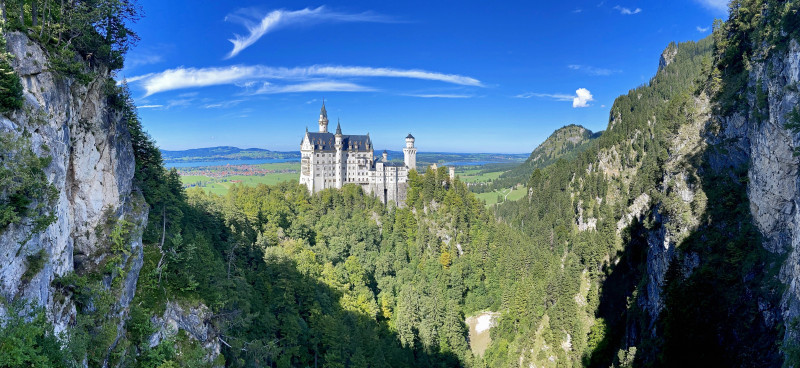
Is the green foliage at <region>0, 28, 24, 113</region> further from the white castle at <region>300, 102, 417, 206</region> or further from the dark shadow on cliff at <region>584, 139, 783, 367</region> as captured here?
the white castle at <region>300, 102, 417, 206</region>

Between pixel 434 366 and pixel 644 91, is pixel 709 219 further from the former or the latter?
pixel 644 91

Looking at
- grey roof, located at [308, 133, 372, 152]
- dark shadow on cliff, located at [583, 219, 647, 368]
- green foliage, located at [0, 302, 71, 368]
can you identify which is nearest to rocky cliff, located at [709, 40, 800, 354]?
dark shadow on cliff, located at [583, 219, 647, 368]

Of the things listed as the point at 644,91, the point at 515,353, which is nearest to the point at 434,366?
the point at 515,353

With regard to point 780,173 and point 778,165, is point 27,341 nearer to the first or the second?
point 780,173

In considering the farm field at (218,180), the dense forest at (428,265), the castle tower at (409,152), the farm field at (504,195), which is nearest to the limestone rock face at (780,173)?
the dense forest at (428,265)

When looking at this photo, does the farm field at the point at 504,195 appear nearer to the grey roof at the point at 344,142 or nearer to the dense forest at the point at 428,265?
the dense forest at the point at 428,265

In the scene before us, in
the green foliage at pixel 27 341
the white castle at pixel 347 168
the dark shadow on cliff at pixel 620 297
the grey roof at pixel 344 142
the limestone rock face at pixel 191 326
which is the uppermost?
the grey roof at pixel 344 142

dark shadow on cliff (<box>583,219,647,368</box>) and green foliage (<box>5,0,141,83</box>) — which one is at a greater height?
green foliage (<box>5,0,141,83</box>)
